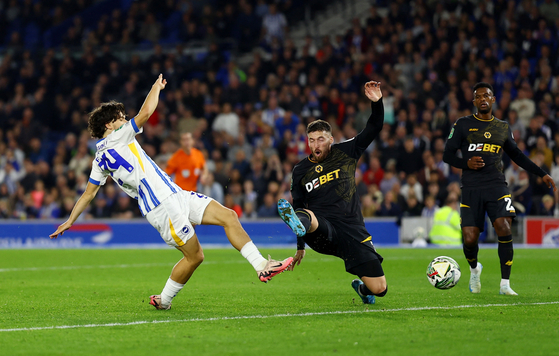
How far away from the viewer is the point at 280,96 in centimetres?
2016

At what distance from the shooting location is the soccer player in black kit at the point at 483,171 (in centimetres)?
776

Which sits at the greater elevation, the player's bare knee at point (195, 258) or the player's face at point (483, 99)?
the player's face at point (483, 99)

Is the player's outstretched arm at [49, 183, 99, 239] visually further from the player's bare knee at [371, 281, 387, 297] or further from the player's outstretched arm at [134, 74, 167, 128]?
the player's bare knee at [371, 281, 387, 297]

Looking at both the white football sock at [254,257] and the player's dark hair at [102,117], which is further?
the player's dark hair at [102,117]

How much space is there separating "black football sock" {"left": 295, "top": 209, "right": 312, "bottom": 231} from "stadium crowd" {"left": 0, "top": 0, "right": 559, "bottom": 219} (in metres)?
10.2

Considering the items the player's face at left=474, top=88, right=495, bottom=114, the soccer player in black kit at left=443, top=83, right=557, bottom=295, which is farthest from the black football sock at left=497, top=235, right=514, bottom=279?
the player's face at left=474, top=88, right=495, bottom=114

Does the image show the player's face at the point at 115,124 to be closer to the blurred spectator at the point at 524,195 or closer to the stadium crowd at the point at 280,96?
the stadium crowd at the point at 280,96

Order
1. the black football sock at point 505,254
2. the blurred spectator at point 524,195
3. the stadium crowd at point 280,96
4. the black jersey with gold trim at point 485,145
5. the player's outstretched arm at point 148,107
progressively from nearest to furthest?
the player's outstretched arm at point 148,107
the black football sock at point 505,254
the black jersey with gold trim at point 485,145
the blurred spectator at point 524,195
the stadium crowd at point 280,96

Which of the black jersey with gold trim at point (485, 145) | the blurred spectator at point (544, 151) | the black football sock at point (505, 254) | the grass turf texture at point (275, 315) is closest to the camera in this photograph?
the grass turf texture at point (275, 315)

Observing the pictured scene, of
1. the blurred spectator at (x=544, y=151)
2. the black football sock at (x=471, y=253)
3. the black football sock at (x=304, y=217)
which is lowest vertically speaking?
the blurred spectator at (x=544, y=151)

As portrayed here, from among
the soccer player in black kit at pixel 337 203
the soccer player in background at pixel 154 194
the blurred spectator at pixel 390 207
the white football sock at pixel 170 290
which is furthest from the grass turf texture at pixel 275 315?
the blurred spectator at pixel 390 207

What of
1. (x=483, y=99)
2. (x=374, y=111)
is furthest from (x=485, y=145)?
(x=374, y=111)

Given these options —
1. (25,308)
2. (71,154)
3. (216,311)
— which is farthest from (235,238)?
(71,154)

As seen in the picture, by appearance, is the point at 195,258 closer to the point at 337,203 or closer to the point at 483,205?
the point at 337,203
